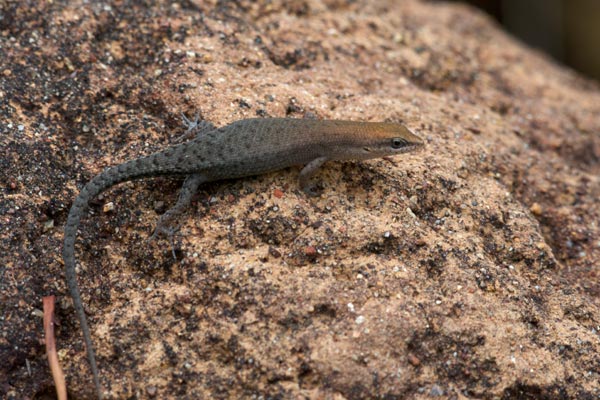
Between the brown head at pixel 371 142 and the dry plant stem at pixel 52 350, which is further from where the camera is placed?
the brown head at pixel 371 142

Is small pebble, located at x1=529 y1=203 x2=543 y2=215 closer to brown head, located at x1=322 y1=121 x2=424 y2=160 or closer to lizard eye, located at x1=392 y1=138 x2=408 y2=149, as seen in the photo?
brown head, located at x1=322 y1=121 x2=424 y2=160

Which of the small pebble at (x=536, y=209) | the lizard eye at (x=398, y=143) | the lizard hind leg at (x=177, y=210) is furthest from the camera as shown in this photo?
the small pebble at (x=536, y=209)

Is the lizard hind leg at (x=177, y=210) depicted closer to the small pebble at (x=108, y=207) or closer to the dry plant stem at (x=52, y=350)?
the small pebble at (x=108, y=207)

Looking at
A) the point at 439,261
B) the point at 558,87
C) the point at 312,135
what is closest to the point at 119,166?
the point at 312,135

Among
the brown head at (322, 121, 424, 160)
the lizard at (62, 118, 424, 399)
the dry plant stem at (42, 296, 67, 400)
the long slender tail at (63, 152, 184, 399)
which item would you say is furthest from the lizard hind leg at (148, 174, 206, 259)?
the brown head at (322, 121, 424, 160)

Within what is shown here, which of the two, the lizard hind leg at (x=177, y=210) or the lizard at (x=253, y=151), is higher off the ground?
the lizard at (x=253, y=151)

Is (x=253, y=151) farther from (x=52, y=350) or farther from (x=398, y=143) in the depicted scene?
(x=52, y=350)

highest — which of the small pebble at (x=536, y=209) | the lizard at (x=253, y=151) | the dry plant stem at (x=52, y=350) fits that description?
the lizard at (x=253, y=151)

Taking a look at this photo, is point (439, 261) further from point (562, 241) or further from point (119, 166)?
point (119, 166)

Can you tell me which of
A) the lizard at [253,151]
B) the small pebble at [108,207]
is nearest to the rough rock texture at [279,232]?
the small pebble at [108,207]
